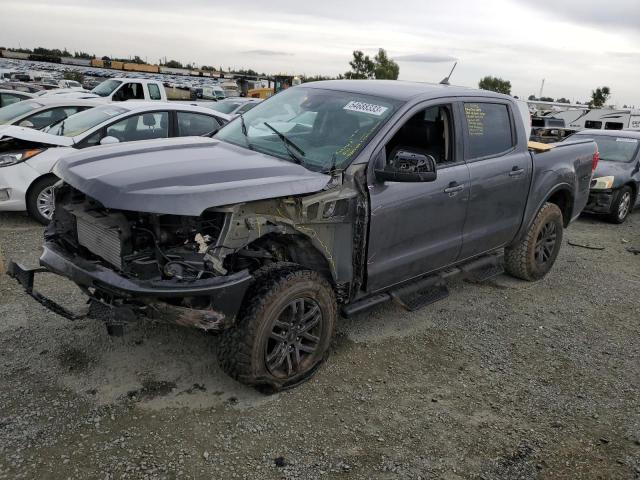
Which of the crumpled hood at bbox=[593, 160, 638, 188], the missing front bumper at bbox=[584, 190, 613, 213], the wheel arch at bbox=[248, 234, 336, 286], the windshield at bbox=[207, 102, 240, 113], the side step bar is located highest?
the windshield at bbox=[207, 102, 240, 113]

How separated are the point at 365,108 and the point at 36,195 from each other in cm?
468

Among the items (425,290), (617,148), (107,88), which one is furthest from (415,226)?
(107,88)

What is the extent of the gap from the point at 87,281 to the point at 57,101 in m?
6.83

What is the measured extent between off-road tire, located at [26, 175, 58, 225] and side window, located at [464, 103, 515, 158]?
511 cm

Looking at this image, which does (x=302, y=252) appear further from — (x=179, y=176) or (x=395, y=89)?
(x=395, y=89)

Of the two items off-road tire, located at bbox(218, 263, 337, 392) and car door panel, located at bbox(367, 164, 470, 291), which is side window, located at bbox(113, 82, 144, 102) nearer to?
car door panel, located at bbox(367, 164, 470, 291)

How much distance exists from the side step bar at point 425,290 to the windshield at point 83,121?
16.1ft

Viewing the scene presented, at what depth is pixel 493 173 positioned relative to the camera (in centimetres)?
463

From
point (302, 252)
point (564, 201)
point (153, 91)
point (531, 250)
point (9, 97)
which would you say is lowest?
point (531, 250)

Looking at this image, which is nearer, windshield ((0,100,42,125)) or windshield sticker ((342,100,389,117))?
windshield sticker ((342,100,389,117))

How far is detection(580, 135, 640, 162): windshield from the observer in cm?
976

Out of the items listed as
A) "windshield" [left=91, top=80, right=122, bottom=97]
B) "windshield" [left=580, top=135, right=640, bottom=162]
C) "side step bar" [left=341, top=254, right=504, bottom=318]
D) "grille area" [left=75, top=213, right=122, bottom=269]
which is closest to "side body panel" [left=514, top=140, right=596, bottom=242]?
"side step bar" [left=341, top=254, right=504, bottom=318]

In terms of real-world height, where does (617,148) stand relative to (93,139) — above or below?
above

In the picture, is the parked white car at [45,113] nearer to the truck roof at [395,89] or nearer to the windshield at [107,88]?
the truck roof at [395,89]
